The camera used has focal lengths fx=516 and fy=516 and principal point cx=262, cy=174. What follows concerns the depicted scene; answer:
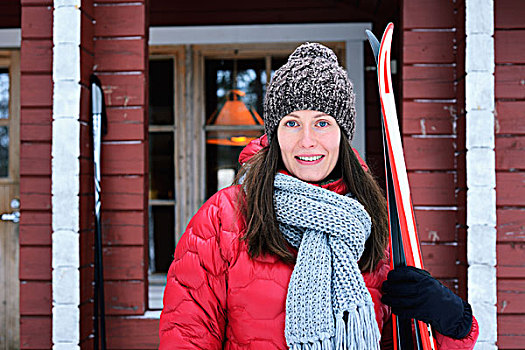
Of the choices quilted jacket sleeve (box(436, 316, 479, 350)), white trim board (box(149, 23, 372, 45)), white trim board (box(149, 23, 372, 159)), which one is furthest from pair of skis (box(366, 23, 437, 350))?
white trim board (box(149, 23, 372, 45))

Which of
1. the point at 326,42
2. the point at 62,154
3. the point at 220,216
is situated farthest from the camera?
the point at 326,42

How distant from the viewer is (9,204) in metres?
3.33

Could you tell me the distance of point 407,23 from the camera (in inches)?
89.7

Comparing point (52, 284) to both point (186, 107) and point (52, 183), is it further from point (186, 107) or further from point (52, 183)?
point (186, 107)

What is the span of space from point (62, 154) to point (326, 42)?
1.82 metres

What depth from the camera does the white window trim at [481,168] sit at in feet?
6.70

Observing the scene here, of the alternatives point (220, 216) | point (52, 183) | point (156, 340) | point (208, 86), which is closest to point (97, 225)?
point (52, 183)

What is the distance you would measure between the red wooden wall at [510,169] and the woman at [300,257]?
1208 millimetres

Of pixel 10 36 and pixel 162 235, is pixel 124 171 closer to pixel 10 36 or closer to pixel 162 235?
pixel 162 235

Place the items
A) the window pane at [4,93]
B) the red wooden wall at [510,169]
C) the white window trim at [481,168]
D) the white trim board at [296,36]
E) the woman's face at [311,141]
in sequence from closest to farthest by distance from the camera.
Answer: the woman's face at [311,141] < the white window trim at [481,168] < the red wooden wall at [510,169] < the white trim board at [296,36] < the window pane at [4,93]

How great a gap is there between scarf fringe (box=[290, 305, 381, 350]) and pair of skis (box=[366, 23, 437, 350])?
0.22 ft

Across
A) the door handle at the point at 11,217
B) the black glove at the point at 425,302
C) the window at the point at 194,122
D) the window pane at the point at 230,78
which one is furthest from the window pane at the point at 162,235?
the black glove at the point at 425,302

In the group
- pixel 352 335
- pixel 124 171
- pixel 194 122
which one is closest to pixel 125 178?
pixel 124 171

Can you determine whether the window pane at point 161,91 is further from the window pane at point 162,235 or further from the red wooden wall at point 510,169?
the red wooden wall at point 510,169
